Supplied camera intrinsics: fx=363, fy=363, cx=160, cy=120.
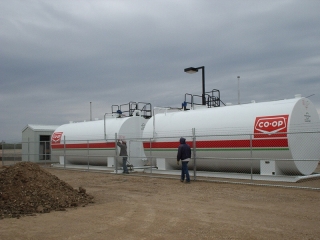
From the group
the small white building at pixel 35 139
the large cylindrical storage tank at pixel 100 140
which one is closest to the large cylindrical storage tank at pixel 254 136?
the large cylindrical storage tank at pixel 100 140

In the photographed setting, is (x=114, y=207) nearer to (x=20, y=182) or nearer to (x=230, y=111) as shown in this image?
(x=20, y=182)

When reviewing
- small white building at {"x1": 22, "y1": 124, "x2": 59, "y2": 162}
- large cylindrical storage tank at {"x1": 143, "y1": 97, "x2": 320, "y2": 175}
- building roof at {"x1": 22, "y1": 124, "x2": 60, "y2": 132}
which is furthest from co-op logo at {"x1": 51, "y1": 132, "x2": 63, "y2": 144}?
large cylindrical storage tank at {"x1": 143, "y1": 97, "x2": 320, "y2": 175}

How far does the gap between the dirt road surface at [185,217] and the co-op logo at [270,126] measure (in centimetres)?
208

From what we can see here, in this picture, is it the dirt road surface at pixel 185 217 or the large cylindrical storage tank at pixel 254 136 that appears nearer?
the dirt road surface at pixel 185 217

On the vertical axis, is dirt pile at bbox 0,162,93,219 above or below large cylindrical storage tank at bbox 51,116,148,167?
below

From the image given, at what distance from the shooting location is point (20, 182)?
10391mm

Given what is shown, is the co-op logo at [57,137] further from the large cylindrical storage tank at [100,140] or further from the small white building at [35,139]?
the small white building at [35,139]

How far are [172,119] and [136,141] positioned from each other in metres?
2.77

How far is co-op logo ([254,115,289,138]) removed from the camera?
13.2 m

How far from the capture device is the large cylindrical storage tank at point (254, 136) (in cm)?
1328

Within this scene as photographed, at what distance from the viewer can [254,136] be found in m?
13.9

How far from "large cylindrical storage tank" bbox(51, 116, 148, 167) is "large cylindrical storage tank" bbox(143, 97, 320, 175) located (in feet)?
11.9

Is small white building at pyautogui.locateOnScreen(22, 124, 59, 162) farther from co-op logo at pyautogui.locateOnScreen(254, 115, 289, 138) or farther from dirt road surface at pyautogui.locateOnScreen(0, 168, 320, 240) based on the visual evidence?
co-op logo at pyautogui.locateOnScreen(254, 115, 289, 138)

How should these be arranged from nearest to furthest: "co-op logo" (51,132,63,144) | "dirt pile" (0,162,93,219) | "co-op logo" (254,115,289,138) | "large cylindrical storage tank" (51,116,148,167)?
"dirt pile" (0,162,93,219) < "co-op logo" (254,115,289,138) < "large cylindrical storage tank" (51,116,148,167) < "co-op logo" (51,132,63,144)
